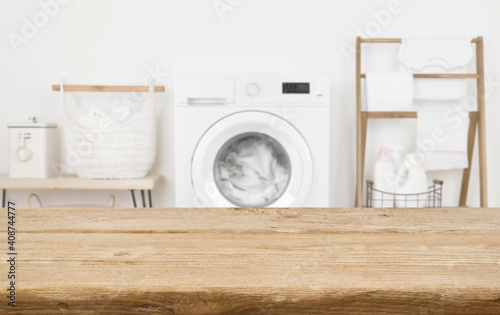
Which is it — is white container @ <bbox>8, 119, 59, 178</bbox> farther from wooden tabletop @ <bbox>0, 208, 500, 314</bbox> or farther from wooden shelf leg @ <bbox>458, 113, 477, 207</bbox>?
wooden shelf leg @ <bbox>458, 113, 477, 207</bbox>

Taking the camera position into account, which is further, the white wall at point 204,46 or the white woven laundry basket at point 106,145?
the white wall at point 204,46

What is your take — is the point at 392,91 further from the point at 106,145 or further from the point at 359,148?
the point at 106,145

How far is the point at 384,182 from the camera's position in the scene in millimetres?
2279

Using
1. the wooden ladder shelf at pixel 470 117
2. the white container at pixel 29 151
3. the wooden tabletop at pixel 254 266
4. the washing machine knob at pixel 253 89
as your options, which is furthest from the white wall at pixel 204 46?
the wooden tabletop at pixel 254 266

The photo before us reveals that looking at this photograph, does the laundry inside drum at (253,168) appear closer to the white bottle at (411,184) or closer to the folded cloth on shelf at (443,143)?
the white bottle at (411,184)

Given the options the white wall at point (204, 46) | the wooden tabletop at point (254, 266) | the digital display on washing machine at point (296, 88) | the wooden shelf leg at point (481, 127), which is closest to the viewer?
the wooden tabletop at point (254, 266)

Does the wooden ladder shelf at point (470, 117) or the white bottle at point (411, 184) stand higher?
the wooden ladder shelf at point (470, 117)

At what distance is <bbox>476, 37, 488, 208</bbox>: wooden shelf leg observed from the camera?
92.4 inches

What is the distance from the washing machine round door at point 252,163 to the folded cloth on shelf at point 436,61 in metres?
0.78

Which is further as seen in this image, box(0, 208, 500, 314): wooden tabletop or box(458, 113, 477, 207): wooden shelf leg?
box(458, 113, 477, 207): wooden shelf leg

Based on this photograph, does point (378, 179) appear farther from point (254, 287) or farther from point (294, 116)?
point (254, 287)

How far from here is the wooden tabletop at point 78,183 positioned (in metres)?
2.12

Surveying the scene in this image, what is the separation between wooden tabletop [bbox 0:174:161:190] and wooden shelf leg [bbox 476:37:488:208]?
159 centimetres

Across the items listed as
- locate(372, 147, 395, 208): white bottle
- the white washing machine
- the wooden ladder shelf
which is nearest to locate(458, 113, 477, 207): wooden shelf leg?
the wooden ladder shelf
